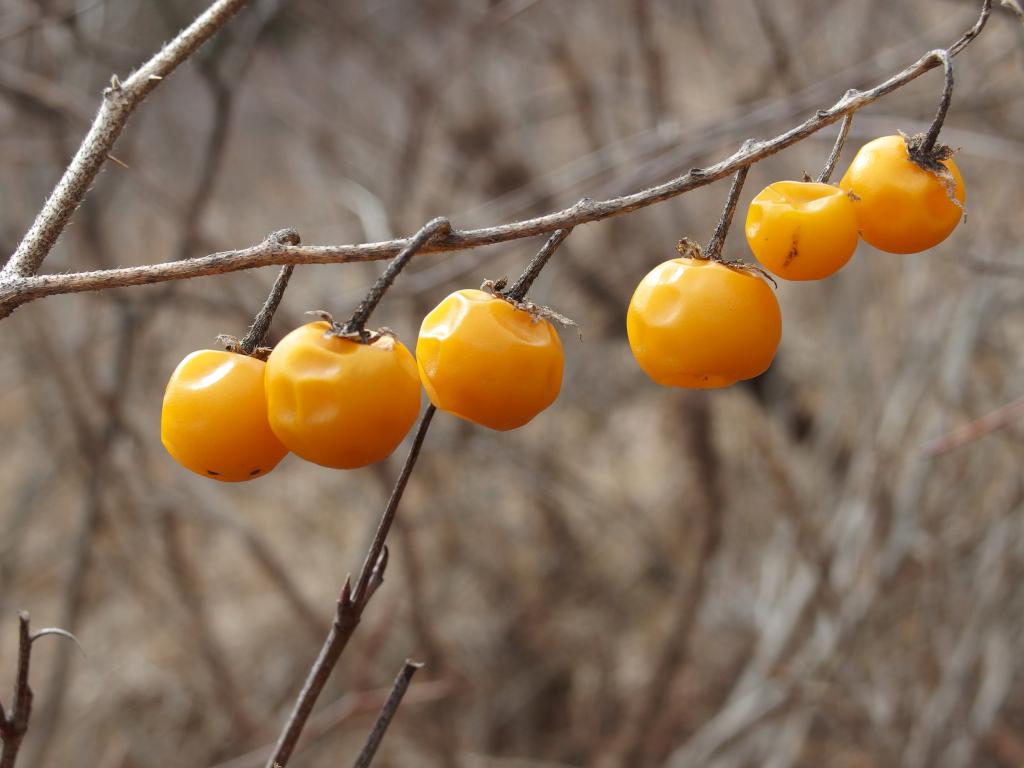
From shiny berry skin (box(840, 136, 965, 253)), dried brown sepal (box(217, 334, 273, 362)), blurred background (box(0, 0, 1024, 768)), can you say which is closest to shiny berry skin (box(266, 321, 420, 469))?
dried brown sepal (box(217, 334, 273, 362))

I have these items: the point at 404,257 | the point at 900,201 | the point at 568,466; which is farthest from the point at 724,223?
the point at 568,466

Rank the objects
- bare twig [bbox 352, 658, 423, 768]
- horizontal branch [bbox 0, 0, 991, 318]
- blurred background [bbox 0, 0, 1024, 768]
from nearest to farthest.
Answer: horizontal branch [bbox 0, 0, 991, 318]
bare twig [bbox 352, 658, 423, 768]
blurred background [bbox 0, 0, 1024, 768]

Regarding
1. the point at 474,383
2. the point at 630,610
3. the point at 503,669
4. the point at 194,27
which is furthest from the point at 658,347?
the point at 630,610

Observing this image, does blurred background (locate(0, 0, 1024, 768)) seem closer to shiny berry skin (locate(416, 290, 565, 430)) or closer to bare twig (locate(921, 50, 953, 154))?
bare twig (locate(921, 50, 953, 154))

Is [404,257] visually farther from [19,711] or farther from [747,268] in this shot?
[19,711]

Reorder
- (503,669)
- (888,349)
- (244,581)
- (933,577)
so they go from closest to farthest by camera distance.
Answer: (933,577), (888,349), (503,669), (244,581)

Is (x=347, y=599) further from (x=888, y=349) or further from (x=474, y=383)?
(x=888, y=349)

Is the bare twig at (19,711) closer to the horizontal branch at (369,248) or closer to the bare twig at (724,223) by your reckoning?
the horizontal branch at (369,248)
